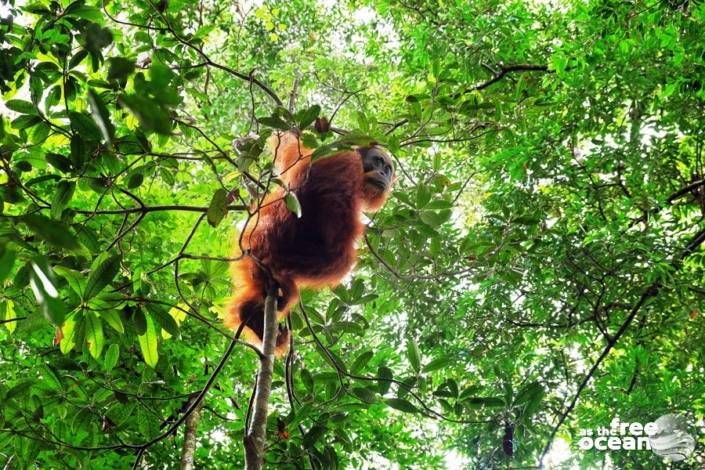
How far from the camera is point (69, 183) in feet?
5.21

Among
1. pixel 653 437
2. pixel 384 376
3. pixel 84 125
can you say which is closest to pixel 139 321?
pixel 84 125

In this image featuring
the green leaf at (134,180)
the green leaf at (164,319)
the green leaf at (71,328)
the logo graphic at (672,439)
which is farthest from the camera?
the logo graphic at (672,439)

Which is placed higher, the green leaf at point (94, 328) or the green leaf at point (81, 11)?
the green leaf at point (81, 11)

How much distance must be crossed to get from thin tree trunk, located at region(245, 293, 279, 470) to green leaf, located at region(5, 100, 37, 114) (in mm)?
806

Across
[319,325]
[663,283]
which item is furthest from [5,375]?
[663,283]

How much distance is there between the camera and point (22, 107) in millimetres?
1694

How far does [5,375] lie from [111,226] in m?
0.86

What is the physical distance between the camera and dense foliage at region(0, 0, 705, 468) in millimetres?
1980

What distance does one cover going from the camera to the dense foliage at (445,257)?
6.50ft

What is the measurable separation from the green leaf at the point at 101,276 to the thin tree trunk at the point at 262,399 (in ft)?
1.41

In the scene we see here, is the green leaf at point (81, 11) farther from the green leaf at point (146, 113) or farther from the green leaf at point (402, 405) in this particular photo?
the green leaf at point (402, 405)

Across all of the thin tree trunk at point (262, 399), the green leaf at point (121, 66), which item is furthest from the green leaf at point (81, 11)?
the green leaf at point (121, 66)

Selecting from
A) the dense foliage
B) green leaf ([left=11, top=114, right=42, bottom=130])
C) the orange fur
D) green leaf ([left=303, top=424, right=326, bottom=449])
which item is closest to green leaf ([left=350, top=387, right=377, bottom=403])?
the dense foliage

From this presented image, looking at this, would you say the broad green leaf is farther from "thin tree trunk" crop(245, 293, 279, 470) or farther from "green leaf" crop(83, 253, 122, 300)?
"thin tree trunk" crop(245, 293, 279, 470)
